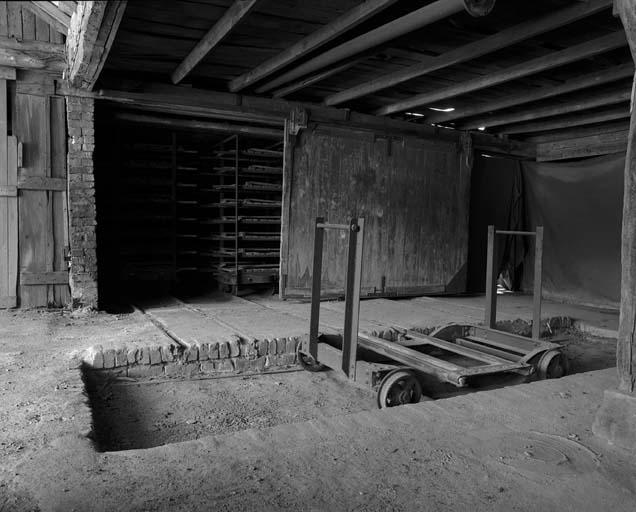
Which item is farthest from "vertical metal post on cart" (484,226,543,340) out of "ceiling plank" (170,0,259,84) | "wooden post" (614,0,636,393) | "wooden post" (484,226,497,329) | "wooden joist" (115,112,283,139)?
"wooden joist" (115,112,283,139)

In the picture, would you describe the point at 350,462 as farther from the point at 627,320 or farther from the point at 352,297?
the point at 352,297

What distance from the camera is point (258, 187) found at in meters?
7.78

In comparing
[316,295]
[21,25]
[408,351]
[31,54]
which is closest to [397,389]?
[408,351]

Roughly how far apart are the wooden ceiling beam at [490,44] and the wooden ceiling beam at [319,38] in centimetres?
118

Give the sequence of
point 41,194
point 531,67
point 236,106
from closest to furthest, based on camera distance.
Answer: point 531,67, point 41,194, point 236,106

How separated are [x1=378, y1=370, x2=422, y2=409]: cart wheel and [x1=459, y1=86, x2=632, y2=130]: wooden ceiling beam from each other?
13.5 ft

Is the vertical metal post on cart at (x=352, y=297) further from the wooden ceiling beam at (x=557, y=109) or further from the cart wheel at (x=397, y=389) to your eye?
the wooden ceiling beam at (x=557, y=109)

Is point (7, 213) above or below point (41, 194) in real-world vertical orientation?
below

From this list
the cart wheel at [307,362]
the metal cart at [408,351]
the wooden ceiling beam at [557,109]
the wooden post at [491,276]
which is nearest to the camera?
the metal cart at [408,351]

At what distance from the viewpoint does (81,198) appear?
5375 millimetres

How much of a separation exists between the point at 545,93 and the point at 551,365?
3.10 meters

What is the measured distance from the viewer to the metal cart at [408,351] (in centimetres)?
371

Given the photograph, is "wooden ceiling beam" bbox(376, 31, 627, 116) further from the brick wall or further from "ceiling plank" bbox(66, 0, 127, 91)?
the brick wall

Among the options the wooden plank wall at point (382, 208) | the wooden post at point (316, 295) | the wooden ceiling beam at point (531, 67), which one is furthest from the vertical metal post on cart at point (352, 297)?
the wooden plank wall at point (382, 208)
